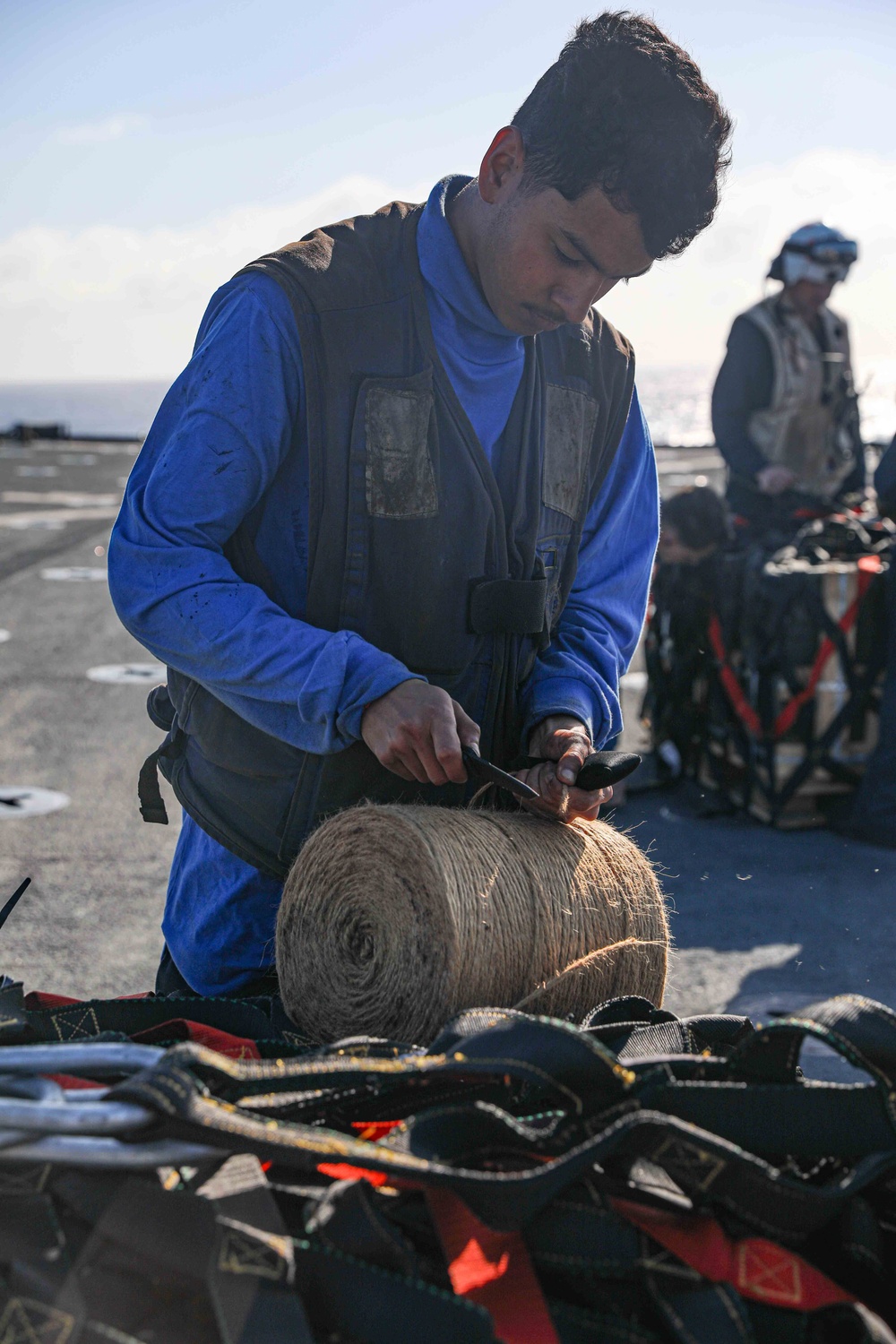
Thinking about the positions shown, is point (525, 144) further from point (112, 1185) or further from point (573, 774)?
point (112, 1185)

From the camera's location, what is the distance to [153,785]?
2053mm

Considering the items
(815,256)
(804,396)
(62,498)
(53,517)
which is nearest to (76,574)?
(53,517)

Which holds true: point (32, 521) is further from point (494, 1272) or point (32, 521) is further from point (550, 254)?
point (494, 1272)

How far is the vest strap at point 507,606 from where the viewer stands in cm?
182

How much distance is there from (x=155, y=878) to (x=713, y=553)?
2824 mm

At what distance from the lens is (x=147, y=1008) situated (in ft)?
4.83

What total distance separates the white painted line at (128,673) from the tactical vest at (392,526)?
20.2ft

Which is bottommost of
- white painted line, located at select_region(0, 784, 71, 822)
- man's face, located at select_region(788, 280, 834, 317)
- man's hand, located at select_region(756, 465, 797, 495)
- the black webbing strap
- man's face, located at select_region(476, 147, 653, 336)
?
white painted line, located at select_region(0, 784, 71, 822)

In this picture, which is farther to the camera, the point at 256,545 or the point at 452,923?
the point at 256,545

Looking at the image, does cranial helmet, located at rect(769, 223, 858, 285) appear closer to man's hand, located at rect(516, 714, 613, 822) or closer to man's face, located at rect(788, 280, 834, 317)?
man's face, located at rect(788, 280, 834, 317)

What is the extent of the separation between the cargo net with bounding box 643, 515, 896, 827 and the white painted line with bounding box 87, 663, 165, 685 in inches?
141

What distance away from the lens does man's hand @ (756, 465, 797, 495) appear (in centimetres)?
580

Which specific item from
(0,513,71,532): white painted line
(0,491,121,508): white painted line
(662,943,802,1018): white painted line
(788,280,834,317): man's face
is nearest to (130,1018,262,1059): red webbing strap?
(662,943,802,1018): white painted line

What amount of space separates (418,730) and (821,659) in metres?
4.04
